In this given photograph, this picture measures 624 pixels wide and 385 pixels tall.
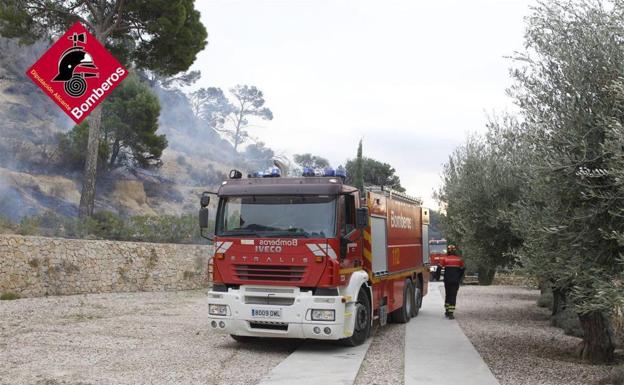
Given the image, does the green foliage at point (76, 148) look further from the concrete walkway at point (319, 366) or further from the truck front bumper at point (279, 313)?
the concrete walkway at point (319, 366)

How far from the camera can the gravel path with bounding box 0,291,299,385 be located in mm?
7547

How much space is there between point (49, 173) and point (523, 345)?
1065 inches

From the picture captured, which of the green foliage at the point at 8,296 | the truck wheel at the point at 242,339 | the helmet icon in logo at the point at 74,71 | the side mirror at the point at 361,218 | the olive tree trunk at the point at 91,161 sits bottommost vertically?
the truck wheel at the point at 242,339

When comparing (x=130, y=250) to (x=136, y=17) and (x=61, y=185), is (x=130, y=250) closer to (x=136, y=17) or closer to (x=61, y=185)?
(x=136, y=17)

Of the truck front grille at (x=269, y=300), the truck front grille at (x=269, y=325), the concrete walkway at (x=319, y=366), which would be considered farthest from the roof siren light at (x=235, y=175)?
the concrete walkway at (x=319, y=366)

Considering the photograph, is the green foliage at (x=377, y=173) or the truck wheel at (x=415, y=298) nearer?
the truck wheel at (x=415, y=298)

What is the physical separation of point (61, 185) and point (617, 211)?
92.5ft

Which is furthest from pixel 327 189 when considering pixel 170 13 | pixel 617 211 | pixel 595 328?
pixel 170 13

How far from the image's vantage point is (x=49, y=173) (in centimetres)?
3158

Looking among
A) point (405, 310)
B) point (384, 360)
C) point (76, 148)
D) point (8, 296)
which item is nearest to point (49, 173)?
point (76, 148)

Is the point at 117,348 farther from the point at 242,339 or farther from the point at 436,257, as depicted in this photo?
the point at 436,257

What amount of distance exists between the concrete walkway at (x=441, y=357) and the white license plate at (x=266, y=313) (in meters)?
2.04

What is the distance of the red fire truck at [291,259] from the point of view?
9227mm

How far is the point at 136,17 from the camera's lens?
878 inches
